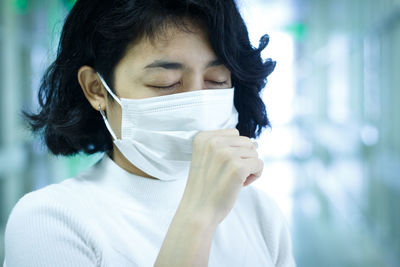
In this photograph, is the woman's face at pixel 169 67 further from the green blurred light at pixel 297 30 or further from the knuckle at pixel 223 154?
the green blurred light at pixel 297 30

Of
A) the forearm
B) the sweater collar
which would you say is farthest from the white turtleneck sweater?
the forearm

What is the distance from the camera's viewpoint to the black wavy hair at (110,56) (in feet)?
3.37

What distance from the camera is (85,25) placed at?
3.59ft

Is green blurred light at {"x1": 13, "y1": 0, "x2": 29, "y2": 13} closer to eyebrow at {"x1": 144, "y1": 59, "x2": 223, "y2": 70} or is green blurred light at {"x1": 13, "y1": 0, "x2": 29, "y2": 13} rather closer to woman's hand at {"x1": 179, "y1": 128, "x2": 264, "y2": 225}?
eyebrow at {"x1": 144, "y1": 59, "x2": 223, "y2": 70}

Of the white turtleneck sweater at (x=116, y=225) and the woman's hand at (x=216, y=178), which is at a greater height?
the woman's hand at (x=216, y=178)

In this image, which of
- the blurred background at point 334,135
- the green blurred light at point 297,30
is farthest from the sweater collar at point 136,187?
the green blurred light at point 297,30

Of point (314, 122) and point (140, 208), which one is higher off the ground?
point (140, 208)

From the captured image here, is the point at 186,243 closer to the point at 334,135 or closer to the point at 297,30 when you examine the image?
the point at 334,135

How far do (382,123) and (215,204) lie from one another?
9.43 feet

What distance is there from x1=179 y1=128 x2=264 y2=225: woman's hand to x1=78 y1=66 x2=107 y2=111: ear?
1.27 feet

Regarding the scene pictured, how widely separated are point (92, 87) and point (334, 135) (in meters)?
4.90

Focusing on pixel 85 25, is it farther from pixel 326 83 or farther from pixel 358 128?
pixel 326 83

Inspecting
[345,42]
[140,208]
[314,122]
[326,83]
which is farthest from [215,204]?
[314,122]

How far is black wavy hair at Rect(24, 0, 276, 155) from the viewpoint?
103cm
